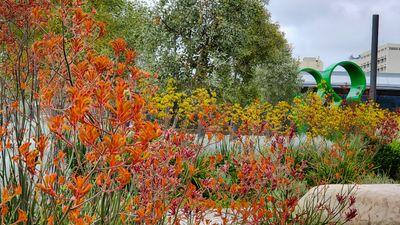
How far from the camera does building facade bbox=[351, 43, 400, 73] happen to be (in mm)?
92938

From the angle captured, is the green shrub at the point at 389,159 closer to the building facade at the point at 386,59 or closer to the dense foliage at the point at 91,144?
the dense foliage at the point at 91,144

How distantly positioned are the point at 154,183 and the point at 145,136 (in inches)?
46.8

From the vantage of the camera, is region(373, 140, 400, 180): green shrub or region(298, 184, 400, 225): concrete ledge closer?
region(298, 184, 400, 225): concrete ledge

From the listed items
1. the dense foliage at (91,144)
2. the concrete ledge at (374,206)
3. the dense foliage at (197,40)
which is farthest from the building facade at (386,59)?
the dense foliage at (91,144)

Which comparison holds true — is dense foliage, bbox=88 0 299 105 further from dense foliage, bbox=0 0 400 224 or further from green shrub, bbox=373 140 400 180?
dense foliage, bbox=0 0 400 224

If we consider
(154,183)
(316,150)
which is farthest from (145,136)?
(316,150)

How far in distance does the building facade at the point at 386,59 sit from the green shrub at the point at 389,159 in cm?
7841

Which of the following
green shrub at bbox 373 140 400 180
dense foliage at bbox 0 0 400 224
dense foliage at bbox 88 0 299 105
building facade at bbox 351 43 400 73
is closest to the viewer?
dense foliage at bbox 0 0 400 224

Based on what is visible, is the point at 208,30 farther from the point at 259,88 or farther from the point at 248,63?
the point at 248,63

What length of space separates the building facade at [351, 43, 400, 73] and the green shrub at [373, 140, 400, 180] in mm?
78414

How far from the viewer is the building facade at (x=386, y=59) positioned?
305ft

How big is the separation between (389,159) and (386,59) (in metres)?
99.1

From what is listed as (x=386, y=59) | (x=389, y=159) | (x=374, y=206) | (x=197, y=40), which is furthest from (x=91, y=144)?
(x=386, y=59)

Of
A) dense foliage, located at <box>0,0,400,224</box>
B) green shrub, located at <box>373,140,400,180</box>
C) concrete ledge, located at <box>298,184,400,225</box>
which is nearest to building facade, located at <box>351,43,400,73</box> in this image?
green shrub, located at <box>373,140,400,180</box>
